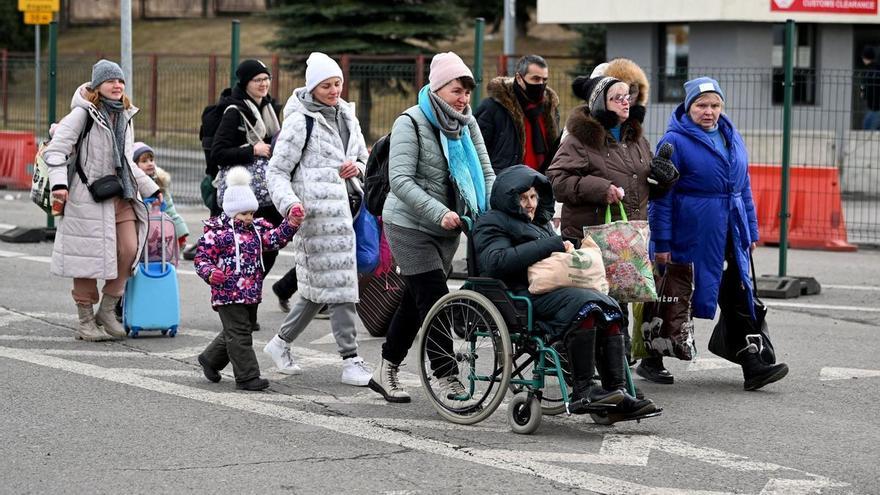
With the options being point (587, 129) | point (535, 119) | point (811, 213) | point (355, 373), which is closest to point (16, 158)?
point (811, 213)

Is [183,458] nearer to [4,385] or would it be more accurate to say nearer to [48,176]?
[4,385]

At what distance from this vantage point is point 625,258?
784 cm

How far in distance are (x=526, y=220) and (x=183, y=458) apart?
6.67ft

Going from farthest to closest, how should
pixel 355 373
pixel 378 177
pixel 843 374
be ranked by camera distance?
pixel 843 374 → pixel 355 373 → pixel 378 177

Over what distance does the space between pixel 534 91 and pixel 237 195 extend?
91.8 inches

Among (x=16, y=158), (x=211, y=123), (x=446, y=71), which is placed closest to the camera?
(x=446, y=71)

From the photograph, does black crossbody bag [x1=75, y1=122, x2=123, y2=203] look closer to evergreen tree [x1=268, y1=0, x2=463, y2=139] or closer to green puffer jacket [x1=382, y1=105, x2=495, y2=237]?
green puffer jacket [x1=382, y1=105, x2=495, y2=237]

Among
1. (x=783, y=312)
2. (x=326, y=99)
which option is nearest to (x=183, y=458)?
(x=326, y=99)

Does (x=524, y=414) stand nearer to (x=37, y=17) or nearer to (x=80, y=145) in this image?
(x=80, y=145)

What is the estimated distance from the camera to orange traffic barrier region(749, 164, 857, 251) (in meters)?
16.5

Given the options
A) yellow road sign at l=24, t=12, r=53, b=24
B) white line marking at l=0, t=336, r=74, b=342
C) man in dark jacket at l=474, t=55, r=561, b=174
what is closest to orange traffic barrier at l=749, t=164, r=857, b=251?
man in dark jacket at l=474, t=55, r=561, b=174

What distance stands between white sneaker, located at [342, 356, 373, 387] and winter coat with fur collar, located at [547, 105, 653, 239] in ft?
4.59

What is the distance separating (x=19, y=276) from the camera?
514 inches

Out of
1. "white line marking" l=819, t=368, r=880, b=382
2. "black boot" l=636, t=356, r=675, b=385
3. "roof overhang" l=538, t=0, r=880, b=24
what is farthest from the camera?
"roof overhang" l=538, t=0, r=880, b=24
